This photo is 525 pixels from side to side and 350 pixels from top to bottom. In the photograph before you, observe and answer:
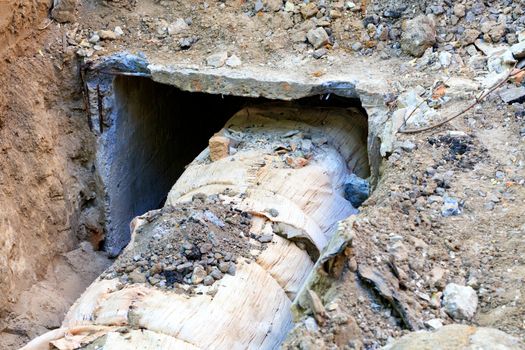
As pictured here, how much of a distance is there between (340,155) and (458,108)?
37.5 inches

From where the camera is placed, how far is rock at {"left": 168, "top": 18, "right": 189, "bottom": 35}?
5.56 m

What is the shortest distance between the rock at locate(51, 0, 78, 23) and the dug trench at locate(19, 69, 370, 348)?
553 mm

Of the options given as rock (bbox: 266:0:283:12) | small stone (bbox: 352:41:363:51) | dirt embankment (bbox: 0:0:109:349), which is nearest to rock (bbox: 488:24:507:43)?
small stone (bbox: 352:41:363:51)

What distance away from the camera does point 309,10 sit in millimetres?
5438

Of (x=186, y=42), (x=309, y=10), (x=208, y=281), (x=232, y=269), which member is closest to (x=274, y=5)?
(x=309, y=10)

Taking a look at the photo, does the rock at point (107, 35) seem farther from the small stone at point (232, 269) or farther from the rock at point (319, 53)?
the small stone at point (232, 269)

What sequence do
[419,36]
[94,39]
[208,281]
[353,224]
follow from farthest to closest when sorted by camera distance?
[94,39] < [419,36] < [208,281] < [353,224]

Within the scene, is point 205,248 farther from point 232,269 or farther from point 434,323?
point 434,323

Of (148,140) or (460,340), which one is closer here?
(460,340)

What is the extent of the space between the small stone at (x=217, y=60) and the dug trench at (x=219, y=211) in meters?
0.41

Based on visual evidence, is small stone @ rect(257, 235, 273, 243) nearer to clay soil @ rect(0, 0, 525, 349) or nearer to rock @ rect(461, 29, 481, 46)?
clay soil @ rect(0, 0, 525, 349)

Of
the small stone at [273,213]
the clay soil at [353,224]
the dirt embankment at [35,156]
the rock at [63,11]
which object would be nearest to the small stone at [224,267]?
the small stone at [273,213]

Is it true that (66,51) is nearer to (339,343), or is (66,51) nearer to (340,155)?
(340,155)

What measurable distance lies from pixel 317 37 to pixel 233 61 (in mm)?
646
